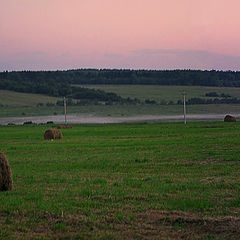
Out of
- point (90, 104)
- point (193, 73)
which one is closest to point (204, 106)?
point (90, 104)

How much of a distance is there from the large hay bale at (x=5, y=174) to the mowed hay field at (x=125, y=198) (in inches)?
10.9

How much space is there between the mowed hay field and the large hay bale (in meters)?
0.28

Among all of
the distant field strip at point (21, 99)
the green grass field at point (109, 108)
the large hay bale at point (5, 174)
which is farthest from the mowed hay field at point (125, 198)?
the distant field strip at point (21, 99)

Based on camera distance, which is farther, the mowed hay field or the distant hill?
the distant hill

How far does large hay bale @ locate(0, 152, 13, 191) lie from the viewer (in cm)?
1562

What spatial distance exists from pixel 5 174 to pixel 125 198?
3.38 metres

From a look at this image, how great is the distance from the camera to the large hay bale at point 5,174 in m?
15.6

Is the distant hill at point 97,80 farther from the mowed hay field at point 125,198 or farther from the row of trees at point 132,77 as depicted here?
the mowed hay field at point 125,198

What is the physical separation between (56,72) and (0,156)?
158 meters

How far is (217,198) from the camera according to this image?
46.4ft

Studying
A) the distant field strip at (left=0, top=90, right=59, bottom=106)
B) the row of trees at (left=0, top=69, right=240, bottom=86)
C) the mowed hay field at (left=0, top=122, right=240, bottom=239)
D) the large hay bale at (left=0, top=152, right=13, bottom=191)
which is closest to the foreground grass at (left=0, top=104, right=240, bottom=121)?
the distant field strip at (left=0, top=90, right=59, bottom=106)

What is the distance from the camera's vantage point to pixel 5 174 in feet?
51.8

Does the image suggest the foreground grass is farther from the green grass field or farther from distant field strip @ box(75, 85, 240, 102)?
distant field strip @ box(75, 85, 240, 102)

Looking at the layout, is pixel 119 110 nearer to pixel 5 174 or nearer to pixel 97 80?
pixel 97 80
